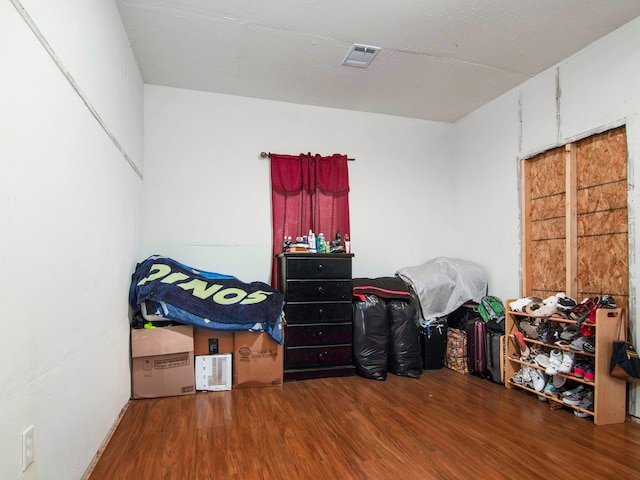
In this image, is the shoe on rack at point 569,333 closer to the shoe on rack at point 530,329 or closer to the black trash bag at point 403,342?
the shoe on rack at point 530,329

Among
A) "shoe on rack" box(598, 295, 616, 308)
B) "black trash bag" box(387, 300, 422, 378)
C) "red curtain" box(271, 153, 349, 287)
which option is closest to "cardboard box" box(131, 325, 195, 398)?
"red curtain" box(271, 153, 349, 287)

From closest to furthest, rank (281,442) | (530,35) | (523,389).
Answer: (281,442) → (530,35) → (523,389)

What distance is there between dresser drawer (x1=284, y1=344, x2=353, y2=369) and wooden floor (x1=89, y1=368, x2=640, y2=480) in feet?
1.05

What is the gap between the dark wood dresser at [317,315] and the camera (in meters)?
3.50

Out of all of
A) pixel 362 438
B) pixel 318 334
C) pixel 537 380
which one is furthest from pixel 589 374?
pixel 318 334

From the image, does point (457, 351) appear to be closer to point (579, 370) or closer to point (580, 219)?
point (579, 370)

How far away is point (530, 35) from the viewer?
290cm

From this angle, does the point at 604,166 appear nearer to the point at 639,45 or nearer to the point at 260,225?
the point at 639,45

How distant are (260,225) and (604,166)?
3.02 metres

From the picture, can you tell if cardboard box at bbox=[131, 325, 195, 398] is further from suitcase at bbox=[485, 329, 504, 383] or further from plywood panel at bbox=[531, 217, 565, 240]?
plywood panel at bbox=[531, 217, 565, 240]

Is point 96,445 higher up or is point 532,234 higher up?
point 532,234

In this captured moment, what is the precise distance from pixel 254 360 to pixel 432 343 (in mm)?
1788

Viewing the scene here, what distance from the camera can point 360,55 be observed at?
3.21 metres

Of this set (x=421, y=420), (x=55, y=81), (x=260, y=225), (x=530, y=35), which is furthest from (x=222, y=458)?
(x=530, y=35)
